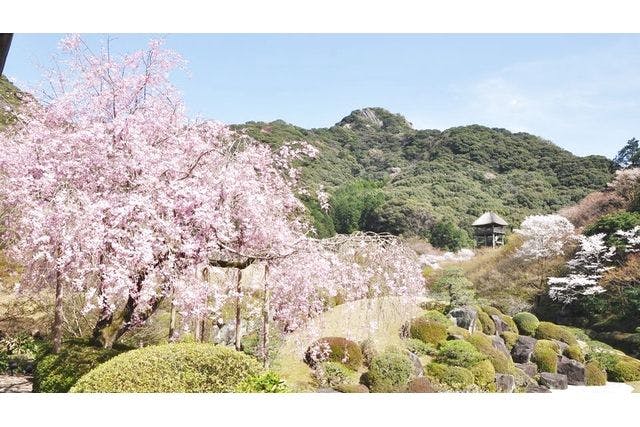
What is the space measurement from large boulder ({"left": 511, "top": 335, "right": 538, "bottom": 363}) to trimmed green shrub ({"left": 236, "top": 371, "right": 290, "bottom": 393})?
19.1 feet

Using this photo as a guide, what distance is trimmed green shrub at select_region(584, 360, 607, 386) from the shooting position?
7.81 metres

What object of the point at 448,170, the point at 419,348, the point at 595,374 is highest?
the point at 448,170

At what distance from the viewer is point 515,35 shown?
643 centimetres

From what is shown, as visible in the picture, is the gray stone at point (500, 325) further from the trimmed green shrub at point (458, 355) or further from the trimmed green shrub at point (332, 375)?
the trimmed green shrub at point (332, 375)

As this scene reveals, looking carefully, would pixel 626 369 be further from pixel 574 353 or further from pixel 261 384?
pixel 261 384

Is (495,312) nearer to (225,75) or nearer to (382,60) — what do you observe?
(382,60)

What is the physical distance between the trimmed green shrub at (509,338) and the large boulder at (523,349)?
6cm

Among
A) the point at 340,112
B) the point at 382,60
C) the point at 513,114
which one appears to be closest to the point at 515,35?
the point at 513,114

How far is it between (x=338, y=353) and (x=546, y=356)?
3797mm

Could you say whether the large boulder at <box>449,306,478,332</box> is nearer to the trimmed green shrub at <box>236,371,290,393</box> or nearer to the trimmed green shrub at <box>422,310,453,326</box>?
the trimmed green shrub at <box>422,310,453,326</box>

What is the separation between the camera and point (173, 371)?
149 inches

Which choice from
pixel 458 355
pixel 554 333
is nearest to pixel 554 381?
pixel 554 333
